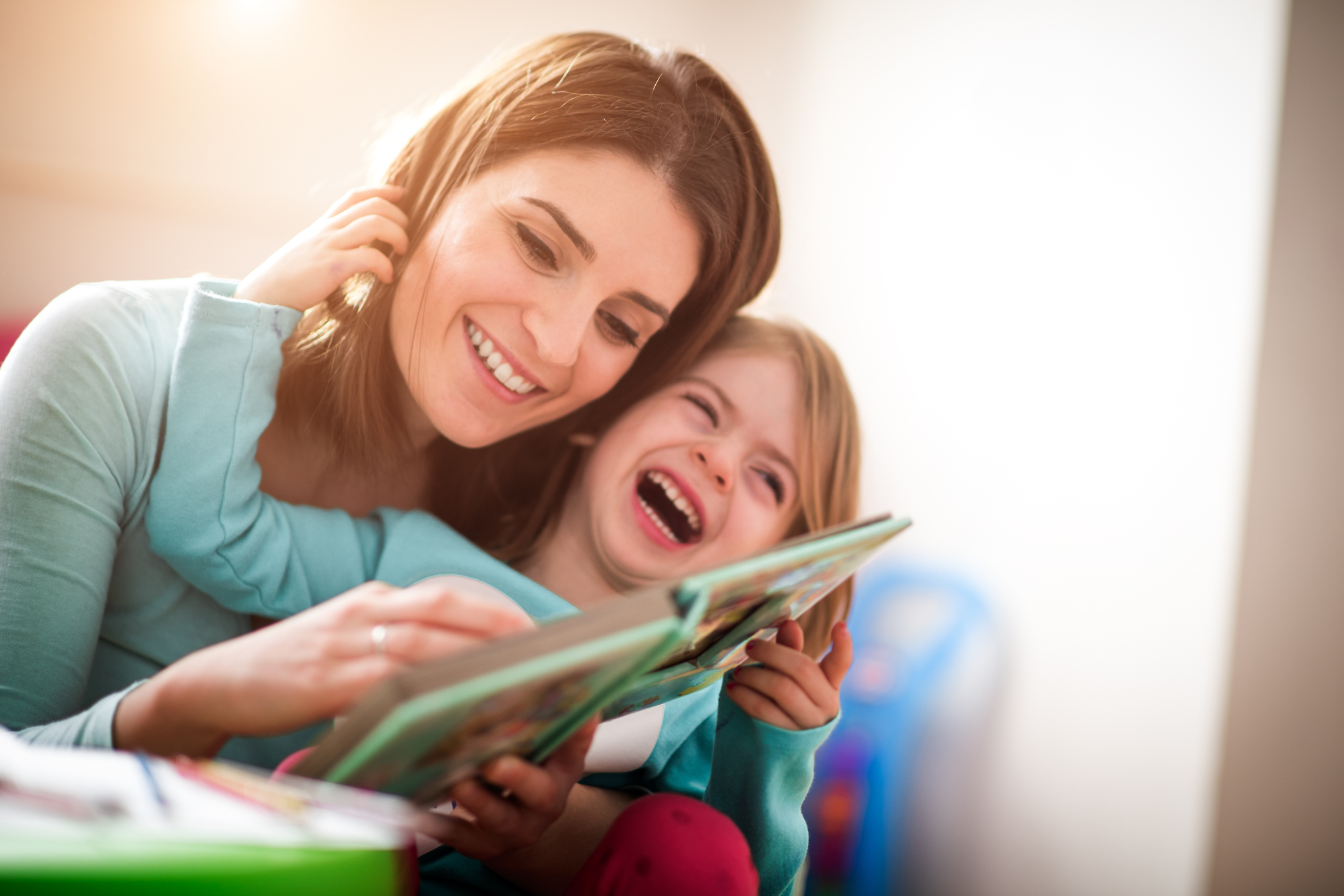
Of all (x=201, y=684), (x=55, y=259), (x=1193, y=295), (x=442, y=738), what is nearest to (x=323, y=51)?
(x=55, y=259)

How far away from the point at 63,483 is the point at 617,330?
0.54 metres

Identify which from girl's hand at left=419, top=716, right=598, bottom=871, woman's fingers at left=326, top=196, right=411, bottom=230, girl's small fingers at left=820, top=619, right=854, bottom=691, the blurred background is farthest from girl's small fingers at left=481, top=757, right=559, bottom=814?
the blurred background

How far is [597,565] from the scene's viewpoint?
3.52 ft

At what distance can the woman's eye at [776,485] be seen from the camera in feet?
3.63

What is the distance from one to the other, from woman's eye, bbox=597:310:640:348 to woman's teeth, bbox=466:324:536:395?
0.11m

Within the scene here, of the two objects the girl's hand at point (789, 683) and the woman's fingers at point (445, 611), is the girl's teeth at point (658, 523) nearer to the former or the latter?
the girl's hand at point (789, 683)

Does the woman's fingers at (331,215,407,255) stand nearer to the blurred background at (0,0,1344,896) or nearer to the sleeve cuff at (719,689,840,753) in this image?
the blurred background at (0,0,1344,896)

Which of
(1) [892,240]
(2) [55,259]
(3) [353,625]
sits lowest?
(3) [353,625]

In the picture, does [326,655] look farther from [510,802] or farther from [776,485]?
[776,485]

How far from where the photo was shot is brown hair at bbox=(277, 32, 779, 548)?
89 centimetres

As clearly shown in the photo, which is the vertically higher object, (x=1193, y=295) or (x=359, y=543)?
(x=1193, y=295)

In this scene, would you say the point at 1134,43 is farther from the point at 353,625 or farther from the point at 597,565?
the point at 353,625

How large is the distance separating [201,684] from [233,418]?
12.6 inches

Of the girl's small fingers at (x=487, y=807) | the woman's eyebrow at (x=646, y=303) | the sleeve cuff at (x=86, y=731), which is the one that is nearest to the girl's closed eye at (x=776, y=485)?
the woman's eyebrow at (x=646, y=303)
